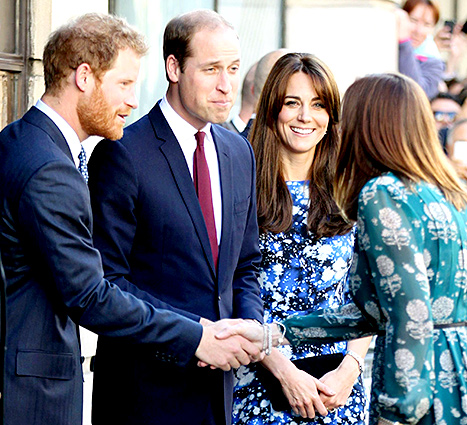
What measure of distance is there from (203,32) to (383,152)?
3.57 feet

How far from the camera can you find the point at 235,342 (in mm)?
3709

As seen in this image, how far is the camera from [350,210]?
332 centimetres

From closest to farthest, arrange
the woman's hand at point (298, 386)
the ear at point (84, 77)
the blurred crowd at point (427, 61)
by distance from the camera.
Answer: the ear at point (84, 77)
the woman's hand at point (298, 386)
the blurred crowd at point (427, 61)

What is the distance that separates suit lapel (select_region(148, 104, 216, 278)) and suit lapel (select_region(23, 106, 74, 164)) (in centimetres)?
54

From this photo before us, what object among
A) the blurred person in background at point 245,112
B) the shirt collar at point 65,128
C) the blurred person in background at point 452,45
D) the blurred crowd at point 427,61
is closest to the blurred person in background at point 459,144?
the blurred crowd at point 427,61

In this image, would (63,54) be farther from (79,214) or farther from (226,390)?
(226,390)

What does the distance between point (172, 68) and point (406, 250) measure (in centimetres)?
144

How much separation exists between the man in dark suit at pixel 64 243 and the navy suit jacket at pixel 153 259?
0.13m

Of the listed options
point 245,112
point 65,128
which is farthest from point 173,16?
point 65,128

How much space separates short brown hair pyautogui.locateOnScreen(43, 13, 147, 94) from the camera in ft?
11.2

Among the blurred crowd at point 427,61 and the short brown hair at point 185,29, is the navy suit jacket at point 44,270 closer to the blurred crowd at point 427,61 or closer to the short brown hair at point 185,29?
the short brown hair at point 185,29

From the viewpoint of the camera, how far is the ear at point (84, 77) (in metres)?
3.40

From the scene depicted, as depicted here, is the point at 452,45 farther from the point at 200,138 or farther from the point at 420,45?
the point at 200,138

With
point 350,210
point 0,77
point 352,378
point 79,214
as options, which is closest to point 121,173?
point 79,214
